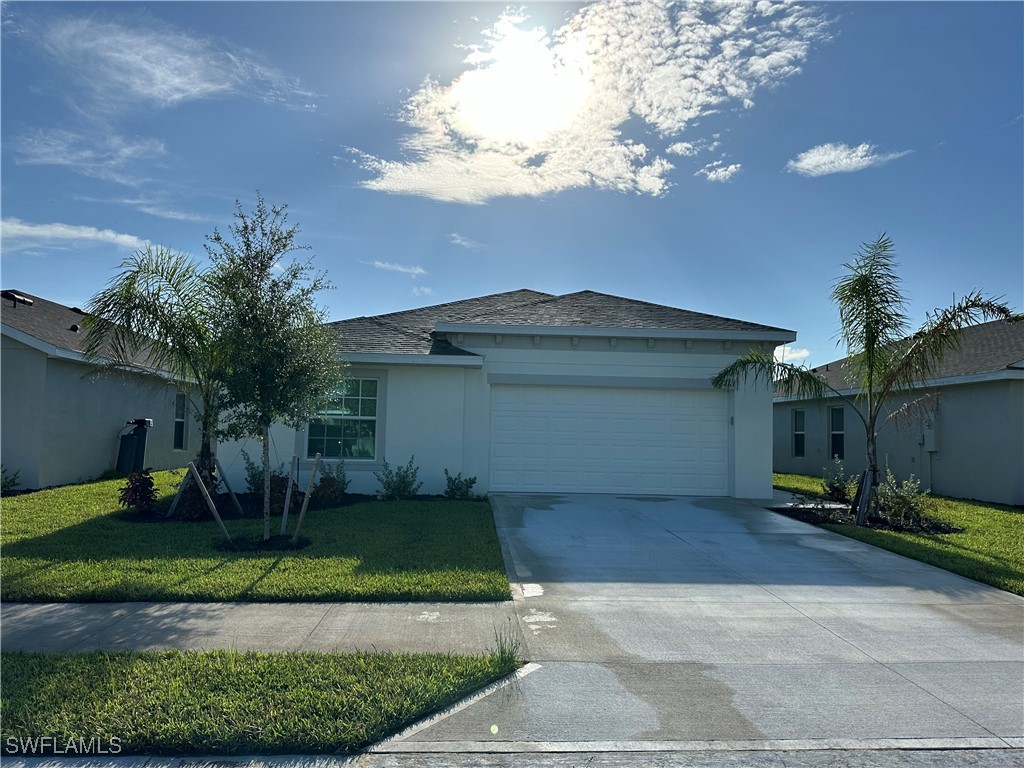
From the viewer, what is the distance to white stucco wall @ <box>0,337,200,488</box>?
14.4 meters

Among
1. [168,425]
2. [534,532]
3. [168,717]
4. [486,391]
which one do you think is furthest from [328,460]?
[168,717]

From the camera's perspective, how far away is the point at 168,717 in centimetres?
423

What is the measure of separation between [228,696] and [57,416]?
1303 centimetres

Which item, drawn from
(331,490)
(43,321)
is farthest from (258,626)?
(43,321)

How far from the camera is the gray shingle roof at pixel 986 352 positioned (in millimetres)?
15938

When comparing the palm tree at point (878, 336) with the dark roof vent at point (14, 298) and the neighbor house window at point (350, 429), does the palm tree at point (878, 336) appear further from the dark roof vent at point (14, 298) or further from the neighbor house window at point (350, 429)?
the dark roof vent at point (14, 298)

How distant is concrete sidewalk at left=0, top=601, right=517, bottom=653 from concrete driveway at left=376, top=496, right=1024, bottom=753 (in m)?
0.55

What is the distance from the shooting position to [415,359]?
14.2m

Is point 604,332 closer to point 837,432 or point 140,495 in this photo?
point 140,495

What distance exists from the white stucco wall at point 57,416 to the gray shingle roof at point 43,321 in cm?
36

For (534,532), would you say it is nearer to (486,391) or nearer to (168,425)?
(486,391)

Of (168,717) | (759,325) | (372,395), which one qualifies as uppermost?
(759,325)

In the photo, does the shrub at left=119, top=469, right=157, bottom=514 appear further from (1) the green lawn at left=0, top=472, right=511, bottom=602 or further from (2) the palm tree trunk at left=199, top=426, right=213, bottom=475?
(2) the palm tree trunk at left=199, top=426, right=213, bottom=475

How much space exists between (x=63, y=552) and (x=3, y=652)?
360 centimetres
